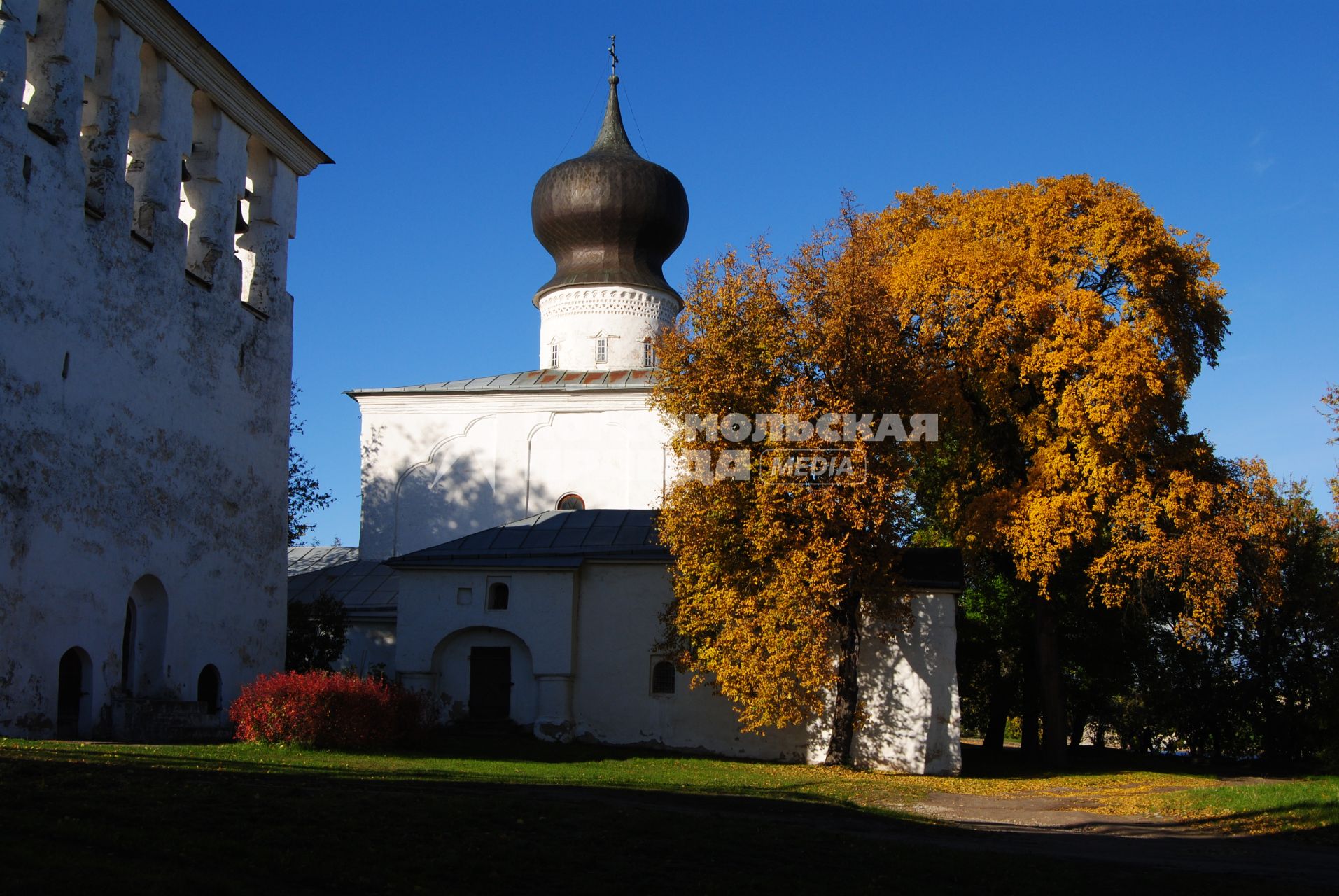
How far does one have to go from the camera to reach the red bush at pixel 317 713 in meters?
15.3

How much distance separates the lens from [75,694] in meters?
16.3

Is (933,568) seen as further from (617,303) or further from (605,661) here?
(617,303)

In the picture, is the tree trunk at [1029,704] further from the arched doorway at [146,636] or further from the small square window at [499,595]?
the arched doorway at [146,636]

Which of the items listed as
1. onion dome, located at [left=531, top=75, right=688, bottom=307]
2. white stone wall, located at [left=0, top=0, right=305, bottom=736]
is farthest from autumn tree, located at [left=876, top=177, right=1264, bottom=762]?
white stone wall, located at [left=0, top=0, right=305, bottom=736]

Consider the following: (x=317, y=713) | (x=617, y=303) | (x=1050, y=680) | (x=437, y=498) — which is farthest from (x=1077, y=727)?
(x=317, y=713)

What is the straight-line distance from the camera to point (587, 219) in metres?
30.3

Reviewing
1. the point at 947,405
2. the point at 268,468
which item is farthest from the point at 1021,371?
the point at 268,468

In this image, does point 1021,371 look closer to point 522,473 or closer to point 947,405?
point 947,405

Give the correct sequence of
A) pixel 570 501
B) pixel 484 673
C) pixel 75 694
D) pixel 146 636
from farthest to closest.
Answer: pixel 570 501 < pixel 484 673 < pixel 146 636 < pixel 75 694

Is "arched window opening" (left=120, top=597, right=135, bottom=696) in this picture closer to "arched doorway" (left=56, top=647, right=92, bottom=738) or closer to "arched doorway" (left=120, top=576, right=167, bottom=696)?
"arched doorway" (left=120, top=576, right=167, bottom=696)

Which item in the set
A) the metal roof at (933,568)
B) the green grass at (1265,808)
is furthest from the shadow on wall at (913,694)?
the green grass at (1265,808)

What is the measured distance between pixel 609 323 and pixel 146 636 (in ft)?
48.7

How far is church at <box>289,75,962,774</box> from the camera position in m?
19.9

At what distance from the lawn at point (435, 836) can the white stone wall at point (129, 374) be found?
3276mm
